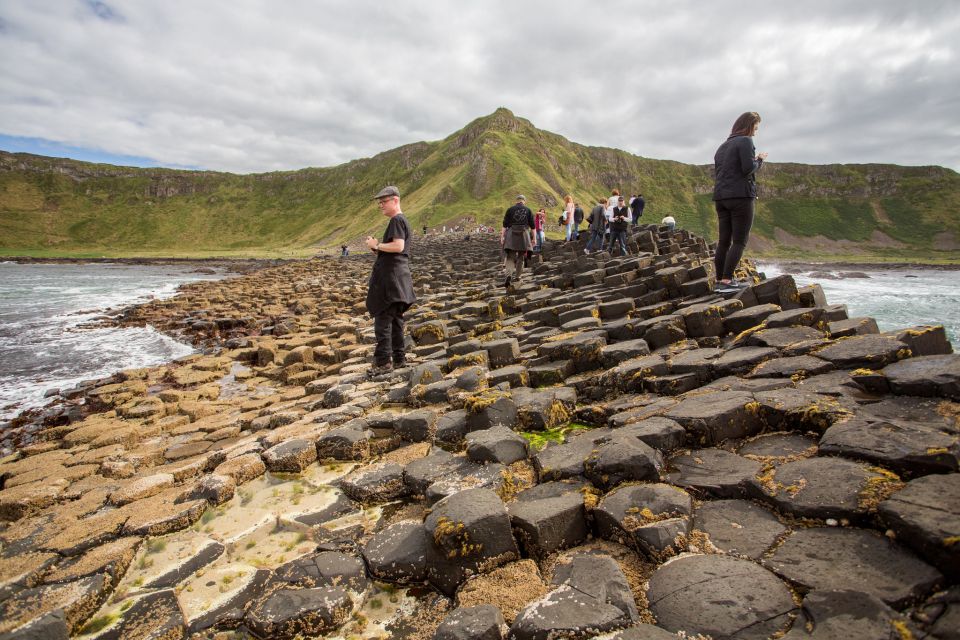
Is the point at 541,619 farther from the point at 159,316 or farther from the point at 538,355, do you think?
the point at 159,316

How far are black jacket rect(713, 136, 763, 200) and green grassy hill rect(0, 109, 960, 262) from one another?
79290 mm

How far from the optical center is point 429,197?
95562 mm

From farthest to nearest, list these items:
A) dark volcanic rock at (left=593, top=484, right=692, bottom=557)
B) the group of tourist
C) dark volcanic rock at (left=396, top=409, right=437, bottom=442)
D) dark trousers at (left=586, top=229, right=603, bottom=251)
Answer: dark trousers at (left=586, top=229, right=603, bottom=251) < the group of tourist < dark volcanic rock at (left=396, top=409, right=437, bottom=442) < dark volcanic rock at (left=593, top=484, right=692, bottom=557)

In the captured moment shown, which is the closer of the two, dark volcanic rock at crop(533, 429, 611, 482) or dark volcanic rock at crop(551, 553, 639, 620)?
dark volcanic rock at crop(551, 553, 639, 620)

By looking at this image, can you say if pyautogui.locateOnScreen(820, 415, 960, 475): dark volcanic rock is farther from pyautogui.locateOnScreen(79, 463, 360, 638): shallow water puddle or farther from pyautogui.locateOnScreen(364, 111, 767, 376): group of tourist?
pyautogui.locateOnScreen(364, 111, 767, 376): group of tourist

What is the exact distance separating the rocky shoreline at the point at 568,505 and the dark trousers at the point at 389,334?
4.30 feet

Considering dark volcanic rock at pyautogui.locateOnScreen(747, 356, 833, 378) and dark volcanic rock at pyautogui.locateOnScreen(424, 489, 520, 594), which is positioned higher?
dark volcanic rock at pyautogui.locateOnScreen(747, 356, 833, 378)

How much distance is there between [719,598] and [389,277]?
6.14 meters

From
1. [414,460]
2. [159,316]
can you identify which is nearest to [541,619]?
[414,460]

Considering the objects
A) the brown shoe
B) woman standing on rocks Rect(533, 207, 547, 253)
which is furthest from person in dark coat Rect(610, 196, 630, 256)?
the brown shoe

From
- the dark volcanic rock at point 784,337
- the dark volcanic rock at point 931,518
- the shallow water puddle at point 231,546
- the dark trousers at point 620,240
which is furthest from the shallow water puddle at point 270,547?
the dark trousers at point 620,240

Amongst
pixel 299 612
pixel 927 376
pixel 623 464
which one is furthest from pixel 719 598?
pixel 927 376

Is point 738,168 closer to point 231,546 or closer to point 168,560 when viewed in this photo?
point 231,546

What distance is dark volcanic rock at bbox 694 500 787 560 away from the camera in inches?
94.6
